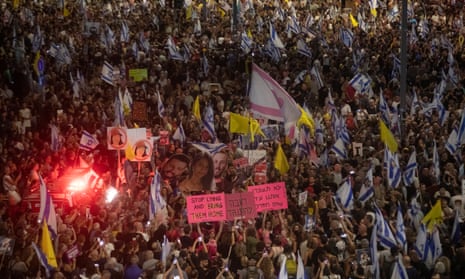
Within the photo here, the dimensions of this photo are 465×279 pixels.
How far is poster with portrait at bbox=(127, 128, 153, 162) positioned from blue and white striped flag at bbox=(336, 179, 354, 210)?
3.67 metres

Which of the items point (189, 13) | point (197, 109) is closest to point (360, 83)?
point (197, 109)

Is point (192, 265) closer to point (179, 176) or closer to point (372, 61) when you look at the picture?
point (179, 176)

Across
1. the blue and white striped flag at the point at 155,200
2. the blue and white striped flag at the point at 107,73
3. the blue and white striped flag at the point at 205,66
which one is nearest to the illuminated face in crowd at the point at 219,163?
the blue and white striped flag at the point at 155,200

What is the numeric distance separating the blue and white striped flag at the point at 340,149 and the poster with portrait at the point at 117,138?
3.90m

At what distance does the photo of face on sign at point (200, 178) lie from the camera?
17641 millimetres

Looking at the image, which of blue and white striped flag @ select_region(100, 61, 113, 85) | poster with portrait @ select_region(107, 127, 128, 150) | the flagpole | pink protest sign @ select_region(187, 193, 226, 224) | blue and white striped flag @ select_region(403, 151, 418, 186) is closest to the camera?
pink protest sign @ select_region(187, 193, 226, 224)

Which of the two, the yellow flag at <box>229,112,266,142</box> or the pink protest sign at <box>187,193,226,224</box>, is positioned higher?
the yellow flag at <box>229,112,266,142</box>

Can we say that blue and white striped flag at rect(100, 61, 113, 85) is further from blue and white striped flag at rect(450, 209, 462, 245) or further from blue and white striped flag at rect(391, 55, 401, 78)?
blue and white striped flag at rect(450, 209, 462, 245)

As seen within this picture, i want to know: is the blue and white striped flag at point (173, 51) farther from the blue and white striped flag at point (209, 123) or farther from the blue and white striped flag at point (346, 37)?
the blue and white striped flag at point (209, 123)

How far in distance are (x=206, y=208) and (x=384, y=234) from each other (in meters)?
2.63

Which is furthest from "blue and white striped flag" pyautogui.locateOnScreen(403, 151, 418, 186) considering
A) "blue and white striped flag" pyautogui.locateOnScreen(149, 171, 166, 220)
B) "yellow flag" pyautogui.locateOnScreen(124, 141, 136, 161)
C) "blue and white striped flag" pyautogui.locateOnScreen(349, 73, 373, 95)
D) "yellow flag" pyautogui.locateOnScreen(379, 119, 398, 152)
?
"blue and white striped flag" pyautogui.locateOnScreen(349, 73, 373, 95)

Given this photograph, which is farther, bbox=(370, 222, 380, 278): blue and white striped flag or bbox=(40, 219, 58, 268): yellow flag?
bbox=(40, 219, 58, 268): yellow flag

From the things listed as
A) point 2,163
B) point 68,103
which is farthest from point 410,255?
point 68,103

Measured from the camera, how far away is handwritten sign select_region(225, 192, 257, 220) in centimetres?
1549
